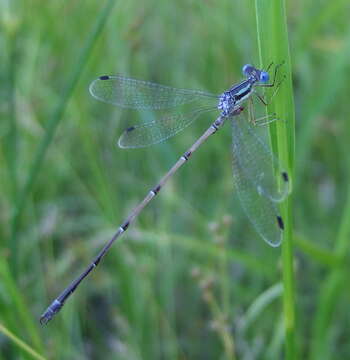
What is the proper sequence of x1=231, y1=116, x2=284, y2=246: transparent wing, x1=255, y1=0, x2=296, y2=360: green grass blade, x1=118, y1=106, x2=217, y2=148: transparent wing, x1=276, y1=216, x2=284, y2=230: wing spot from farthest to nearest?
1. x1=118, y1=106, x2=217, y2=148: transparent wing
2. x1=231, y1=116, x2=284, y2=246: transparent wing
3. x1=276, y1=216, x2=284, y2=230: wing spot
4. x1=255, y1=0, x2=296, y2=360: green grass blade

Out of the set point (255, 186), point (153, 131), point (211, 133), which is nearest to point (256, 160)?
point (255, 186)

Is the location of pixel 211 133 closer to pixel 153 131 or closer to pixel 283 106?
pixel 153 131

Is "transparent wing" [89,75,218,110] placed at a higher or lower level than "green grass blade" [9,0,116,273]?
higher

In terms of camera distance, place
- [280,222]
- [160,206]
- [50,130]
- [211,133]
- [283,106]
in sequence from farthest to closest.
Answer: [160,206]
[211,133]
[50,130]
[280,222]
[283,106]

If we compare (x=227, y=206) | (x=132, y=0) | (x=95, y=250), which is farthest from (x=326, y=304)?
(x=132, y=0)

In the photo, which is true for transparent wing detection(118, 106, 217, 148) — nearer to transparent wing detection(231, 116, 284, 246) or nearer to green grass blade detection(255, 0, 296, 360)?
transparent wing detection(231, 116, 284, 246)

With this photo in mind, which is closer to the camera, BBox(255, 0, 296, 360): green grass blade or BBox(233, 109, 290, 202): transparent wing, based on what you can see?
BBox(255, 0, 296, 360): green grass blade

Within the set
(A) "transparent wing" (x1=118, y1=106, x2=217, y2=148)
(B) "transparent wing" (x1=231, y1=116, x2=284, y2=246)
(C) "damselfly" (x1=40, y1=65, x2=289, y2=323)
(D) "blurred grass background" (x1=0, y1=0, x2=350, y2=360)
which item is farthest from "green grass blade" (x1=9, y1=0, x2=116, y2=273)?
(B) "transparent wing" (x1=231, y1=116, x2=284, y2=246)
